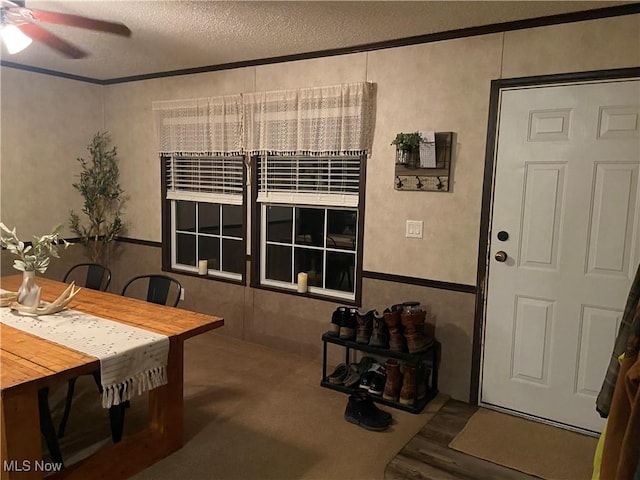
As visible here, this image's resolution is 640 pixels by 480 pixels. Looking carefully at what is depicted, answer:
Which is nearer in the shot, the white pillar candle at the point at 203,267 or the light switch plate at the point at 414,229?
the light switch plate at the point at 414,229

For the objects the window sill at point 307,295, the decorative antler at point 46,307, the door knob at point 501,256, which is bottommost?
the window sill at point 307,295

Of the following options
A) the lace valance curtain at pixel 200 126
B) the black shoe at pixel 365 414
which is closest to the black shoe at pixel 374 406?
the black shoe at pixel 365 414

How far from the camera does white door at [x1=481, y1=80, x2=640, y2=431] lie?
2.73 meters

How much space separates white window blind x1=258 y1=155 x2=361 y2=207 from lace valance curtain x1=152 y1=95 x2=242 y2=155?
36 cm

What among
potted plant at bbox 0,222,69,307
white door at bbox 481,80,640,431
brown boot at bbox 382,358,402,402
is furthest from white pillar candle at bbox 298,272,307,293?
potted plant at bbox 0,222,69,307

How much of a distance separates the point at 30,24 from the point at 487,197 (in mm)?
2673

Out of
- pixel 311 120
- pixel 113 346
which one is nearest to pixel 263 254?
pixel 311 120

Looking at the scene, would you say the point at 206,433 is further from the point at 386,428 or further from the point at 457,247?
the point at 457,247

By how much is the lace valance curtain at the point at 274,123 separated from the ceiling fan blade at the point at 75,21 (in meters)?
1.54

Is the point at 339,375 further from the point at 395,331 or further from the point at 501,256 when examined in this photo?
the point at 501,256

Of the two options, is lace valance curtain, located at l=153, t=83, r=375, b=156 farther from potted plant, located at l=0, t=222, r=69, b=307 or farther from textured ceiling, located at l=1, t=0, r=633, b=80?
potted plant, located at l=0, t=222, r=69, b=307

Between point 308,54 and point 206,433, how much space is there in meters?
2.72

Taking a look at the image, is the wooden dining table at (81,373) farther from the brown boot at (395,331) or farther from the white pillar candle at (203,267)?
the white pillar candle at (203,267)

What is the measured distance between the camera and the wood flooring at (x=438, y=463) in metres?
2.47
